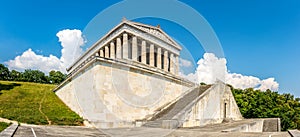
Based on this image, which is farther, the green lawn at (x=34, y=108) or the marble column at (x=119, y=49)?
the marble column at (x=119, y=49)

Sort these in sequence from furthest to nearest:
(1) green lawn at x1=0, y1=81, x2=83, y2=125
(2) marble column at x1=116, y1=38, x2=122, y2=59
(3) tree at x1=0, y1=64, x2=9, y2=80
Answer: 1. (3) tree at x1=0, y1=64, x2=9, y2=80
2. (2) marble column at x1=116, y1=38, x2=122, y2=59
3. (1) green lawn at x1=0, y1=81, x2=83, y2=125

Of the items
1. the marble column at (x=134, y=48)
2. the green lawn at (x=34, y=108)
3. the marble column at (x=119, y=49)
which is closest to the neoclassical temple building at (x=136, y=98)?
the green lawn at (x=34, y=108)

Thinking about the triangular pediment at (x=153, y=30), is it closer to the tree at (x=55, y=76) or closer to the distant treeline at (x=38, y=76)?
the distant treeline at (x=38, y=76)

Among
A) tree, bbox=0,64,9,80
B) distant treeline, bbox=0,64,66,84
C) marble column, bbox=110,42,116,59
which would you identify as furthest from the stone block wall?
distant treeline, bbox=0,64,66,84

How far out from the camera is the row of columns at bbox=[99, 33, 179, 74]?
3409cm

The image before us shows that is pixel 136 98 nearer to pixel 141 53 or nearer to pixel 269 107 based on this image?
pixel 141 53

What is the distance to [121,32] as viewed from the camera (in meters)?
35.0

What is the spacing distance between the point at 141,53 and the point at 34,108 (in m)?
20.4

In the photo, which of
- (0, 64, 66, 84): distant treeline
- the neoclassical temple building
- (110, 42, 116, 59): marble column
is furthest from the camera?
(0, 64, 66, 84): distant treeline

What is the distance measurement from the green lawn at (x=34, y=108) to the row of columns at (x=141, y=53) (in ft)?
42.0

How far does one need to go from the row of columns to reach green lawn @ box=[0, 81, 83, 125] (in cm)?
1280

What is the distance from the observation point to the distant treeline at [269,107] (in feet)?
109

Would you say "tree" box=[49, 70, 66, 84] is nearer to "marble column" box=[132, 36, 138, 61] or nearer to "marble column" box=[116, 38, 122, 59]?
"marble column" box=[116, 38, 122, 59]

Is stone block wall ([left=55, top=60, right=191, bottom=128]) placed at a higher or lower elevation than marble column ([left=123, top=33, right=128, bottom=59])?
lower
